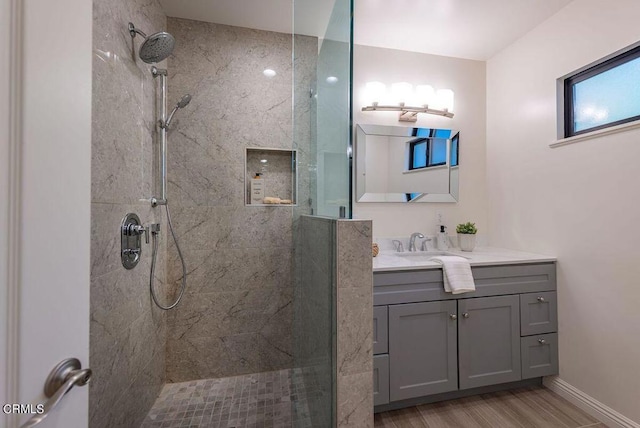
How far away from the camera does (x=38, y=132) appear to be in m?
0.41

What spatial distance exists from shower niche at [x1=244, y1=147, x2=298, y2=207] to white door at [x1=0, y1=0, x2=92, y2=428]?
147cm

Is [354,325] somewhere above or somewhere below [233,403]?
above

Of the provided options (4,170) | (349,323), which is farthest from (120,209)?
(349,323)

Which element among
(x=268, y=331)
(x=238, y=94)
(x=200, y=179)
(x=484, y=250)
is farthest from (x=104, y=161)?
(x=484, y=250)

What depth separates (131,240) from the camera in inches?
55.1

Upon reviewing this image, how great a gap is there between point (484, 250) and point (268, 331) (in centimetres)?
184

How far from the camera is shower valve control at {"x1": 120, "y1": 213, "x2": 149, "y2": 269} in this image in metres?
1.33

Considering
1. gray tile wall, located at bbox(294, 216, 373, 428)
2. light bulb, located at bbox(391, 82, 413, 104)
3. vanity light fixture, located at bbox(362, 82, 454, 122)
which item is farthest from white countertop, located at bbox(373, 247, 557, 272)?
light bulb, located at bbox(391, 82, 413, 104)

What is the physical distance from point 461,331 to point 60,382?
1.86 meters

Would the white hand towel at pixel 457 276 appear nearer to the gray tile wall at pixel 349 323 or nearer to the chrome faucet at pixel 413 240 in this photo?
the chrome faucet at pixel 413 240

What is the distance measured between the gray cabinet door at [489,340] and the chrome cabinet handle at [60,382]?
1.80 m

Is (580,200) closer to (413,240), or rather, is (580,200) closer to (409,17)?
(413,240)

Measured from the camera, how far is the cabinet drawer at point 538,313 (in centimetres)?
179

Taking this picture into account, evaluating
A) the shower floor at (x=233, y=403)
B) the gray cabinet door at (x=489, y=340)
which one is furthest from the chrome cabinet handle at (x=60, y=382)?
the gray cabinet door at (x=489, y=340)
